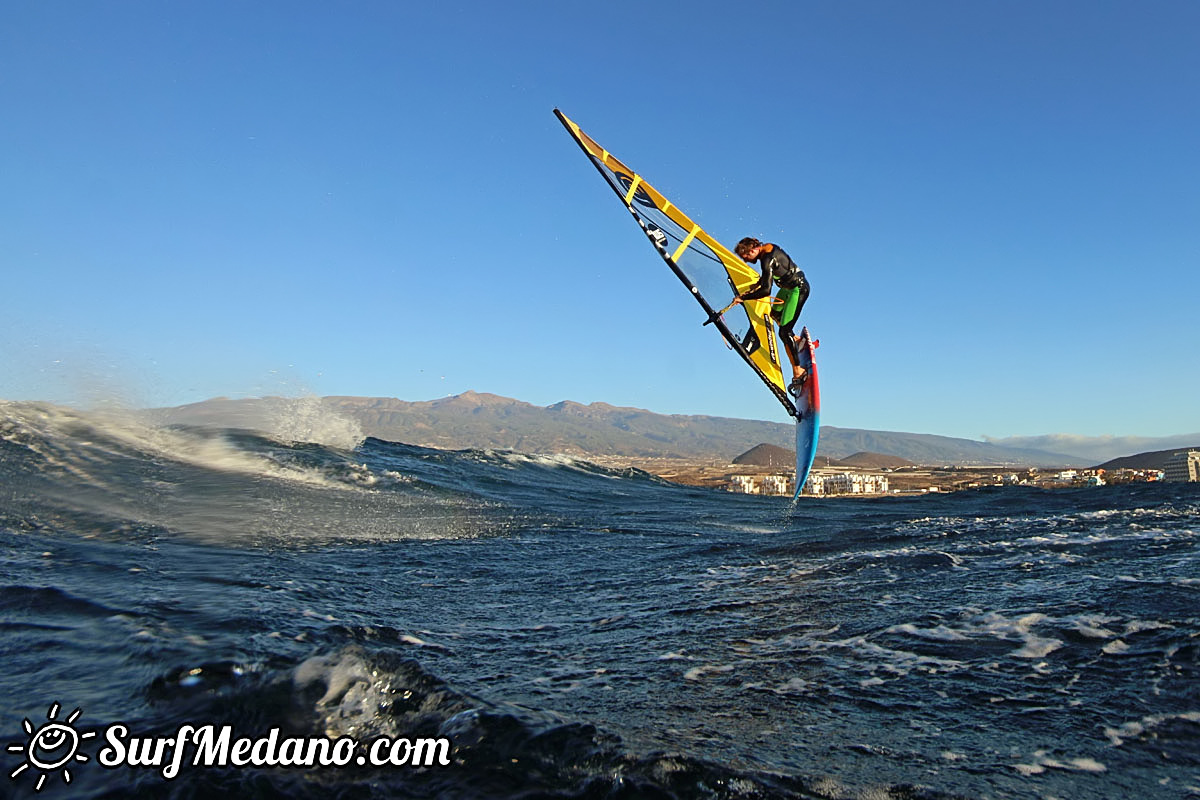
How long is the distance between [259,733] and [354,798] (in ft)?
2.24

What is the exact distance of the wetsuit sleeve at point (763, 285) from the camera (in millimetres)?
11242

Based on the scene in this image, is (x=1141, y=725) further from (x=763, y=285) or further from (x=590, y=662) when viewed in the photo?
(x=763, y=285)

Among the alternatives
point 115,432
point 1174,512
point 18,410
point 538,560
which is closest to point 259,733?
point 538,560

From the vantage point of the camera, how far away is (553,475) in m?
24.2

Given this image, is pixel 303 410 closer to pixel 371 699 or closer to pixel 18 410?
pixel 18 410

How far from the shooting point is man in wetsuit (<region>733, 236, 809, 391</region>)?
37.0ft

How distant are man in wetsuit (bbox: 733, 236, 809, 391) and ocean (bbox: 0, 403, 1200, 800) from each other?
459 cm

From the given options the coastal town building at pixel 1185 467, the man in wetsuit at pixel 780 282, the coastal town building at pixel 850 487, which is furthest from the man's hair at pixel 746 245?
the coastal town building at pixel 1185 467

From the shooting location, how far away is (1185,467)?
38.9 metres

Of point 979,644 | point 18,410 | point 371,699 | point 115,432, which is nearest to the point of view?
point 371,699

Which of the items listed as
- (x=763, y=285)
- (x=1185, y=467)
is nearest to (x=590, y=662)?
(x=763, y=285)

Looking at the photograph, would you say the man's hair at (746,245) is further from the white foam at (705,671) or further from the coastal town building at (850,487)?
the coastal town building at (850,487)

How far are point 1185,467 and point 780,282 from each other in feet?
136

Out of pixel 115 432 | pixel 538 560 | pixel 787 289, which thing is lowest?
pixel 538 560
